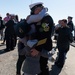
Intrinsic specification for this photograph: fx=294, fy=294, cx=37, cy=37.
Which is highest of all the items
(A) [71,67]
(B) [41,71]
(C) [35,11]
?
(C) [35,11]

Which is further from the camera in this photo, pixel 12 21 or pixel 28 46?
pixel 12 21

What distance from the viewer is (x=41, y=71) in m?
5.21

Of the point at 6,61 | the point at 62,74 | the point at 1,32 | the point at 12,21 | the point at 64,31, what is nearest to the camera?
the point at 62,74

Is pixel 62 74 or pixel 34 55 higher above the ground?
pixel 34 55

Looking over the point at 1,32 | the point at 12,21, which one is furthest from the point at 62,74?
the point at 1,32

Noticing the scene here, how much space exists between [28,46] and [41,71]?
1.63 feet

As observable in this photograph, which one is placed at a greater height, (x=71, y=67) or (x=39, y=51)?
(x=39, y=51)

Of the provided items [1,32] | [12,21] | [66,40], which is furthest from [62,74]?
[1,32]

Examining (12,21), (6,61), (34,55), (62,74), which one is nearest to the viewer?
(34,55)

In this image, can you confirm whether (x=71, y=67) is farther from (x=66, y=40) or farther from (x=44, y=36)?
(x=44, y=36)

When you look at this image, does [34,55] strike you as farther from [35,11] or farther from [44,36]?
[35,11]

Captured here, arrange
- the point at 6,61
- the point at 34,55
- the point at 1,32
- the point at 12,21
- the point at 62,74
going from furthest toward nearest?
the point at 1,32 → the point at 12,21 → the point at 6,61 → the point at 62,74 → the point at 34,55

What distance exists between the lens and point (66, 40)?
1012 centimetres

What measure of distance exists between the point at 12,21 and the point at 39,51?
8.57 metres
